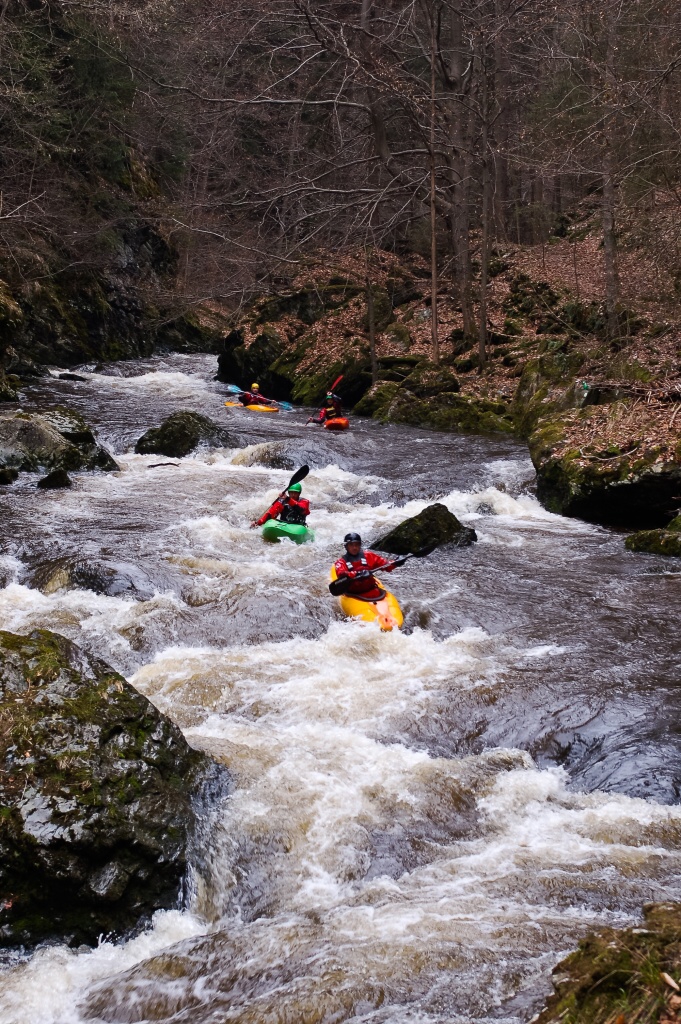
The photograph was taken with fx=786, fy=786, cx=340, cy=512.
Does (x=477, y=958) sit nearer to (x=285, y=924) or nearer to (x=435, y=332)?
(x=285, y=924)

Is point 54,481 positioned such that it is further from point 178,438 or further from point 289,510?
point 289,510

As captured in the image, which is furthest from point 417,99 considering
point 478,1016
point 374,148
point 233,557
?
point 478,1016

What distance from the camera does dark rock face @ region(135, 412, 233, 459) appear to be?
13.8m

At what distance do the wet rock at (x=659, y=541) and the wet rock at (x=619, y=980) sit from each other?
6.72 metres

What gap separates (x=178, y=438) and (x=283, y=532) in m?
5.14

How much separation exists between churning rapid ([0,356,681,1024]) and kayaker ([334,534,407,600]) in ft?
1.05

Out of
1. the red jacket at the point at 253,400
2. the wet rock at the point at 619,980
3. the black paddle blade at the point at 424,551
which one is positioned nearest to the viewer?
the wet rock at the point at 619,980

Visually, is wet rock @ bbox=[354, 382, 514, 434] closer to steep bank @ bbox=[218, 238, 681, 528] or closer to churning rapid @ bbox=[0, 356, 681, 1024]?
steep bank @ bbox=[218, 238, 681, 528]

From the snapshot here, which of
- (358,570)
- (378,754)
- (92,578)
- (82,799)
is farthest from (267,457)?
(82,799)

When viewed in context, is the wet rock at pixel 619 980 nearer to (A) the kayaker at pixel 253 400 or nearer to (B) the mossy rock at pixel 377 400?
(B) the mossy rock at pixel 377 400

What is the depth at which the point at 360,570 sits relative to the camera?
760 cm

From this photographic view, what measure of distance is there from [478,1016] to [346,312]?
2057 centimetres

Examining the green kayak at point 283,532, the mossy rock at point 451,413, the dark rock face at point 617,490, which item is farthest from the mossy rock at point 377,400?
the green kayak at point 283,532

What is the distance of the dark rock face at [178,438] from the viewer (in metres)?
13.8
